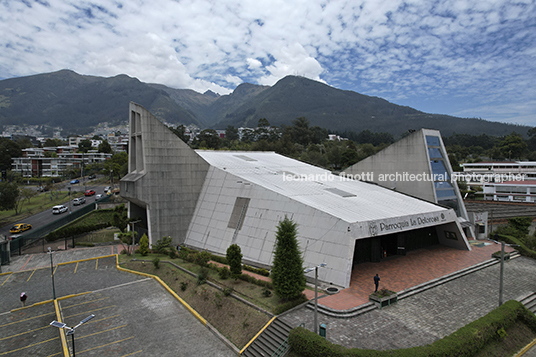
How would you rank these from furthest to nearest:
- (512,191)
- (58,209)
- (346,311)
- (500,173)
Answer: (500,173) < (512,191) < (58,209) < (346,311)

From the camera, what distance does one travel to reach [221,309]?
67.5 feet

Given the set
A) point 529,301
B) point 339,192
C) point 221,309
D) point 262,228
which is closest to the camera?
point 221,309

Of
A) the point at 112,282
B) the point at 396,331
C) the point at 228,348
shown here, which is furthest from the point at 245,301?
the point at 112,282

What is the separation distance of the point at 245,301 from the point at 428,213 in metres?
18.8

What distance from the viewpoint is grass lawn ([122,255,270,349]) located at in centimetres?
1812

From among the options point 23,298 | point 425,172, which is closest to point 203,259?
point 23,298

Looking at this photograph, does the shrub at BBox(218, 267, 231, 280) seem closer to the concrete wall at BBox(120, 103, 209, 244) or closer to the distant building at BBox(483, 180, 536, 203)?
the concrete wall at BBox(120, 103, 209, 244)

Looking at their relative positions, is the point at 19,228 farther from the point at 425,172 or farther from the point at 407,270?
the point at 425,172

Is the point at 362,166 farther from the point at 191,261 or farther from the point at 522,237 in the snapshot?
the point at 191,261

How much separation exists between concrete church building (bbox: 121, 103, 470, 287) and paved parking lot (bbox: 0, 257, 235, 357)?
778 cm

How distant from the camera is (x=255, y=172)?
3725 cm

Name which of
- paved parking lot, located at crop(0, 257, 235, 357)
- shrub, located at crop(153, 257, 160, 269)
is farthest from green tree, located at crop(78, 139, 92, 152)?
shrub, located at crop(153, 257, 160, 269)

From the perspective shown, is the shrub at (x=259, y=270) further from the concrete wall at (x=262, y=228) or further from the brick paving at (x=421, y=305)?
the brick paving at (x=421, y=305)

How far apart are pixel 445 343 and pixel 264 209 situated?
56.6ft
